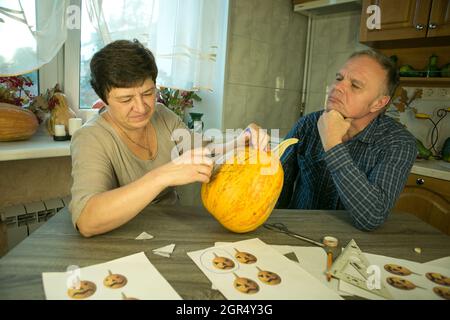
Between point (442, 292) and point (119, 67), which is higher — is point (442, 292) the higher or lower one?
the lower one

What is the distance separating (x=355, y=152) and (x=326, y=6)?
186cm

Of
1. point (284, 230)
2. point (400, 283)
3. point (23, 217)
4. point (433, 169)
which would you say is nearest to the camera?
point (400, 283)

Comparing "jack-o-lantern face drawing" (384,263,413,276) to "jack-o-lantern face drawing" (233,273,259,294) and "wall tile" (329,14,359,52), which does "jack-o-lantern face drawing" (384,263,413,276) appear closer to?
"jack-o-lantern face drawing" (233,273,259,294)

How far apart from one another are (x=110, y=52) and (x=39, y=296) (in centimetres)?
75

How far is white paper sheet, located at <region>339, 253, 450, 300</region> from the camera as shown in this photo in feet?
2.07

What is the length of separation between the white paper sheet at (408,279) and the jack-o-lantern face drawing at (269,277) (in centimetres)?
13

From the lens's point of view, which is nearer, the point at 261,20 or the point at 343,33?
the point at 261,20

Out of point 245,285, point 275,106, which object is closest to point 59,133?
point 245,285

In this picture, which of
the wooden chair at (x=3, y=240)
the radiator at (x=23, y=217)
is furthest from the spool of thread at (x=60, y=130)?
the wooden chair at (x=3, y=240)

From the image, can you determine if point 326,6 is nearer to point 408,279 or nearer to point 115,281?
A: point 408,279

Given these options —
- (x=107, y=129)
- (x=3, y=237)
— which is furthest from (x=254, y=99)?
(x=3, y=237)

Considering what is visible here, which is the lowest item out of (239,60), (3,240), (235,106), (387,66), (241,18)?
(3,240)

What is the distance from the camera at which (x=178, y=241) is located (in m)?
0.79

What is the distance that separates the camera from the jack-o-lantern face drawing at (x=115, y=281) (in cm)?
59
